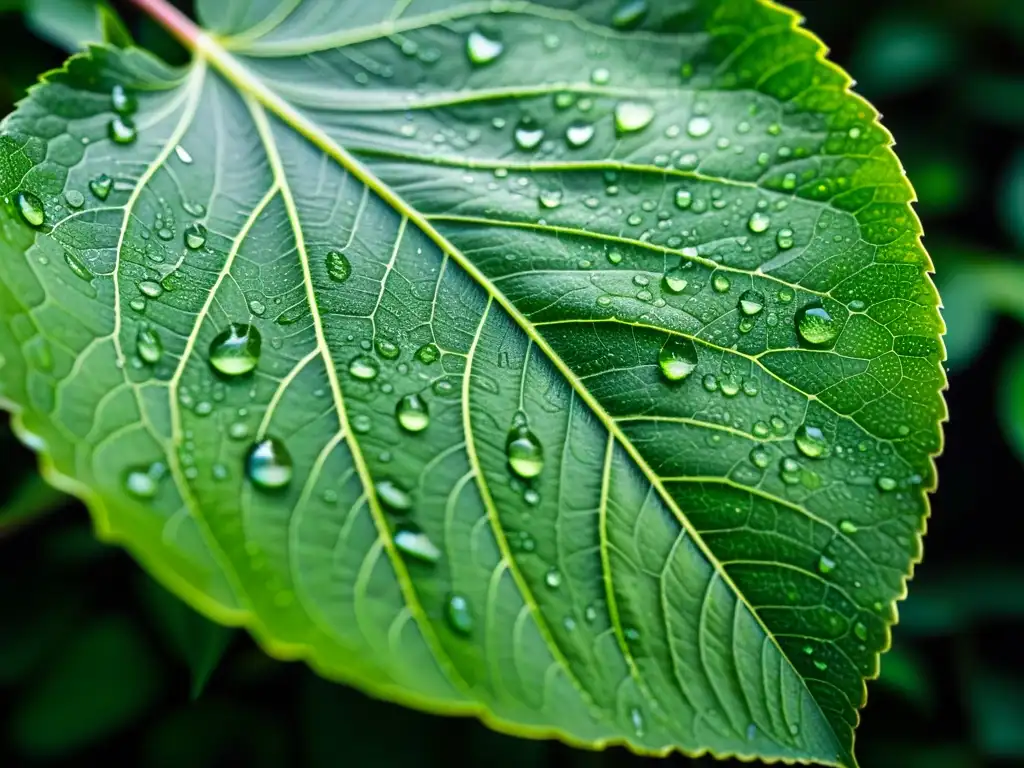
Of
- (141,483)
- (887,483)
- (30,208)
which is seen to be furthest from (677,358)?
(30,208)

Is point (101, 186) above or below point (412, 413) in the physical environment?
above

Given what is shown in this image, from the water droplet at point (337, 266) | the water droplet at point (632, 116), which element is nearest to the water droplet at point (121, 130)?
the water droplet at point (337, 266)

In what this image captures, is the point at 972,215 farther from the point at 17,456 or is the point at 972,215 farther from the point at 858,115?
the point at 17,456

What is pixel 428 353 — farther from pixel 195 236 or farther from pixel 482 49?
pixel 482 49

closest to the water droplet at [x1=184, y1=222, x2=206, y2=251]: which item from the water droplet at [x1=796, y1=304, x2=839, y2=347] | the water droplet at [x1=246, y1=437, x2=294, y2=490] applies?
the water droplet at [x1=246, y1=437, x2=294, y2=490]

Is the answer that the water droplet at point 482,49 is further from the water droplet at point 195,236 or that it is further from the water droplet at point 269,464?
the water droplet at point 269,464

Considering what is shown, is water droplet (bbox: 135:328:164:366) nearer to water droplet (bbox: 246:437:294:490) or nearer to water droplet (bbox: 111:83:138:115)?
water droplet (bbox: 246:437:294:490)
